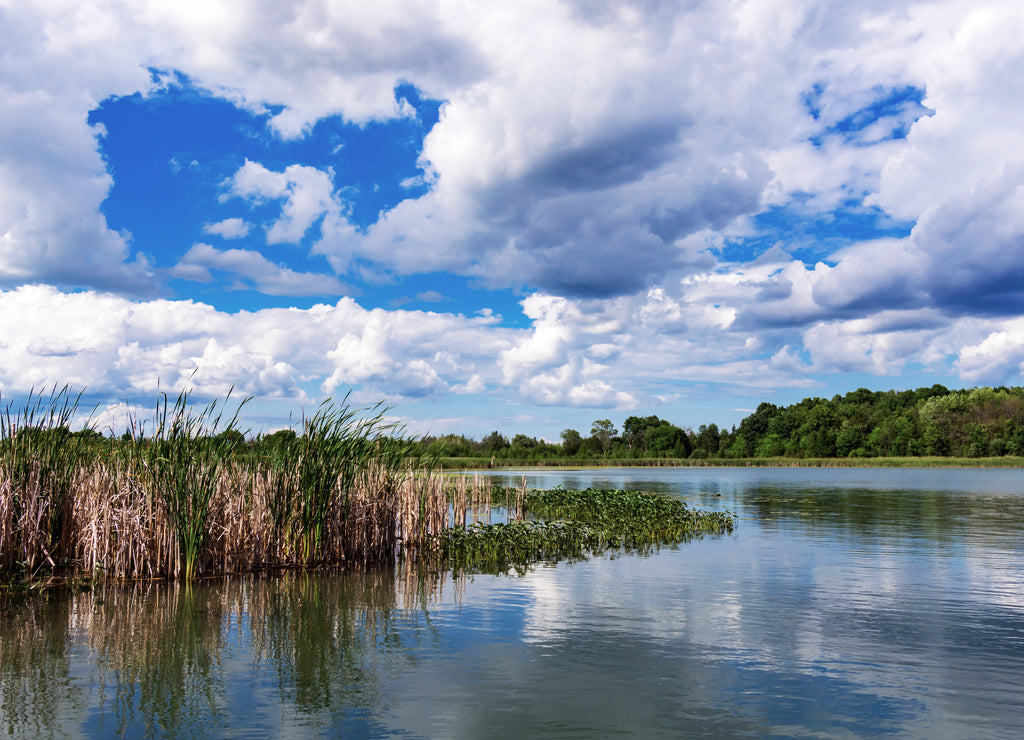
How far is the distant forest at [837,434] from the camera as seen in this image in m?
123

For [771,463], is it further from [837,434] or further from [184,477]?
[184,477]

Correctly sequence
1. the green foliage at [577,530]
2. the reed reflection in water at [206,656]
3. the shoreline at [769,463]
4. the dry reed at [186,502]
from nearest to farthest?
the reed reflection in water at [206,656]
the dry reed at [186,502]
the green foliage at [577,530]
the shoreline at [769,463]

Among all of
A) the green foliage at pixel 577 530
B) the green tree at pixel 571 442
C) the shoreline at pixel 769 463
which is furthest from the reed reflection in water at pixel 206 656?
the green tree at pixel 571 442

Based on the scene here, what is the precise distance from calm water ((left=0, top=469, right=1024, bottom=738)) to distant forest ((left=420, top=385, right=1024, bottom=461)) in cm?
8218

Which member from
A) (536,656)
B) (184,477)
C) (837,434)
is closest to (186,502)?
(184,477)

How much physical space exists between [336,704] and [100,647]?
4.77m

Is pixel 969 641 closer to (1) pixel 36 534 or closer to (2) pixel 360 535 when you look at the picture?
(2) pixel 360 535

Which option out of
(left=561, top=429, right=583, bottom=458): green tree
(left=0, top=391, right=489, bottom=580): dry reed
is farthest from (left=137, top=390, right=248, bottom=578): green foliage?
(left=561, top=429, right=583, bottom=458): green tree

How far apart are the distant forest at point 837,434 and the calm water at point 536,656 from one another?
82185mm

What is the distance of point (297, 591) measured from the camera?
48.6 ft

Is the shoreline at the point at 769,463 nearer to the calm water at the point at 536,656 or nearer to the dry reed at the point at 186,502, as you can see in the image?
the dry reed at the point at 186,502

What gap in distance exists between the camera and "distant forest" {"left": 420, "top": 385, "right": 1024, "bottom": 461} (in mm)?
123438

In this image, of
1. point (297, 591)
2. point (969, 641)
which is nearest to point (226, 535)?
point (297, 591)

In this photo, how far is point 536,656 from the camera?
10.4 m
